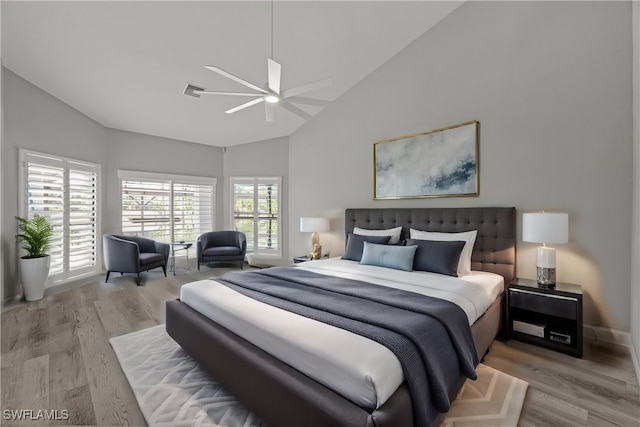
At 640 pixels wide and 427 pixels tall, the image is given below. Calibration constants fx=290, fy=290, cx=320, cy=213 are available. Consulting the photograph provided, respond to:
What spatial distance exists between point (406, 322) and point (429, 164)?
8.59 feet

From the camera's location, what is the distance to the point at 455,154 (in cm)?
356

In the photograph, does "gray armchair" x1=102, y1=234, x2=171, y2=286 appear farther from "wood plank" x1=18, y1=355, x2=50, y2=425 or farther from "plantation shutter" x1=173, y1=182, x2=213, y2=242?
"wood plank" x1=18, y1=355, x2=50, y2=425

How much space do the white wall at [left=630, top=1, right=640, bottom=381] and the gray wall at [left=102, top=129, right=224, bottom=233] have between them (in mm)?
6680

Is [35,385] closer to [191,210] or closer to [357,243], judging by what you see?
[357,243]

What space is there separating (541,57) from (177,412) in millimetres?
4445

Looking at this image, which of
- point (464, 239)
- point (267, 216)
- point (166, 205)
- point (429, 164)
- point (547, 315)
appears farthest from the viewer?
point (267, 216)

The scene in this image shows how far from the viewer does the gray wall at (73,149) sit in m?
3.73

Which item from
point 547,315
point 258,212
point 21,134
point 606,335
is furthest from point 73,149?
point 606,335

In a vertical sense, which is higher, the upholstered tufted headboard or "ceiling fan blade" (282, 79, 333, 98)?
"ceiling fan blade" (282, 79, 333, 98)

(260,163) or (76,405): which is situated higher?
(260,163)

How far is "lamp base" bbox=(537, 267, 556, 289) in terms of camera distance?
274 cm

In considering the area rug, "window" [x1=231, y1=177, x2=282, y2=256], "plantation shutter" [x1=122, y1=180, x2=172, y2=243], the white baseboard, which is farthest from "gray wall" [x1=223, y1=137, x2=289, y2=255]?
the white baseboard

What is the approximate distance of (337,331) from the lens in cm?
164

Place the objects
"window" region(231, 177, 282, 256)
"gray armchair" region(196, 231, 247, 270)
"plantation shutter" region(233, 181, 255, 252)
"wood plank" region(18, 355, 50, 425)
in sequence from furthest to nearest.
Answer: "plantation shutter" region(233, 181, 255, 252) < "window" region(231, 177, 282, 256) < "gray armchair" region(196, 231, 247, 270) < "wood plank" region(18, 355, 50, 425)
